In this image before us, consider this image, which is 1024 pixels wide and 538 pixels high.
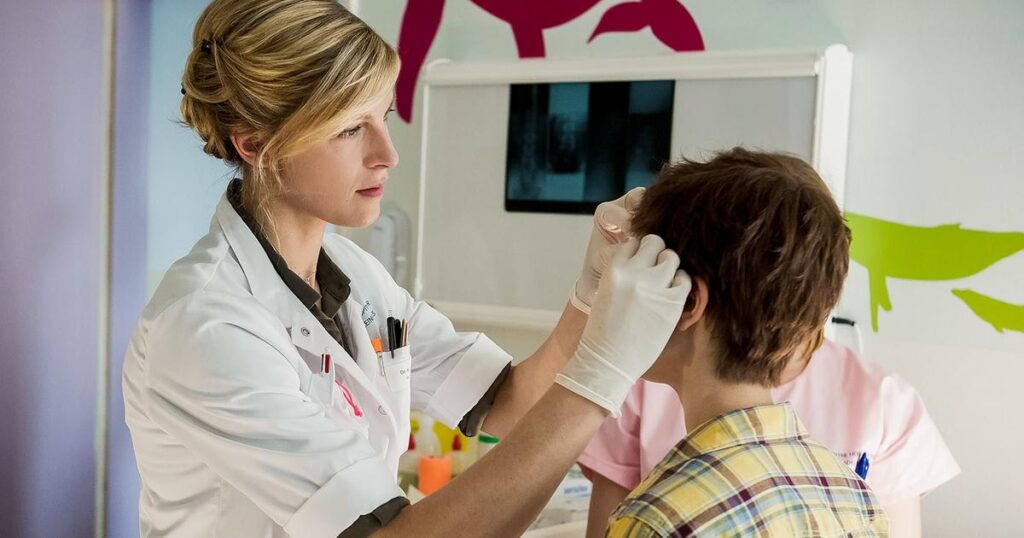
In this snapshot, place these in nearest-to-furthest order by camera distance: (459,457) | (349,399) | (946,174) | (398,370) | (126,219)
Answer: (349,399)
(398,370)
(126,219)
(946,174)
(459,457)

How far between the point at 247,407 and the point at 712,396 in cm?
52

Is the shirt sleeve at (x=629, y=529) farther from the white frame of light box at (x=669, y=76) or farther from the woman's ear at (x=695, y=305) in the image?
the white frame of light box at (x=669, y=76)

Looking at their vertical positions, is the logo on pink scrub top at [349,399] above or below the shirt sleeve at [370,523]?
above

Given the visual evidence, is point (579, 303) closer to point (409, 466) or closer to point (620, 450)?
point (620, 450)

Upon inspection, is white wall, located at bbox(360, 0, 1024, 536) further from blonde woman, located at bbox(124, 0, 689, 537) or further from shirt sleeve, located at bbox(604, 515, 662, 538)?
shirt sleeve, located at bbox(604, 515, 662, 538)

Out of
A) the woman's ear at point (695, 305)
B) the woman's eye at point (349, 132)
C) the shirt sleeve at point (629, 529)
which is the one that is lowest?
the shirt sleeve at point (629, 529)

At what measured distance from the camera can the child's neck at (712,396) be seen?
1021mm

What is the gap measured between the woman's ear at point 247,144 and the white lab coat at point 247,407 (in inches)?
3.2

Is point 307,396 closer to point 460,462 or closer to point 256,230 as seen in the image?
point 256,230

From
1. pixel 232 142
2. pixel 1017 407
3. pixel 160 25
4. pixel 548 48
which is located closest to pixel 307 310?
pixel 232 142

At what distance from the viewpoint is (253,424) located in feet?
3.29

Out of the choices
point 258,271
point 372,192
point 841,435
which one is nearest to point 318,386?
point 258,271

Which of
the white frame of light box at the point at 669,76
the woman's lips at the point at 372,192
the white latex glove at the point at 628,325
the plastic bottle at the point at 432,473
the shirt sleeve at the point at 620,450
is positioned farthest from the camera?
the plastic bottle at the point at 432,473

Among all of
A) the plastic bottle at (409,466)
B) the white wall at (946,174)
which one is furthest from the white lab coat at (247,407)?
the white wall at (946,174)
